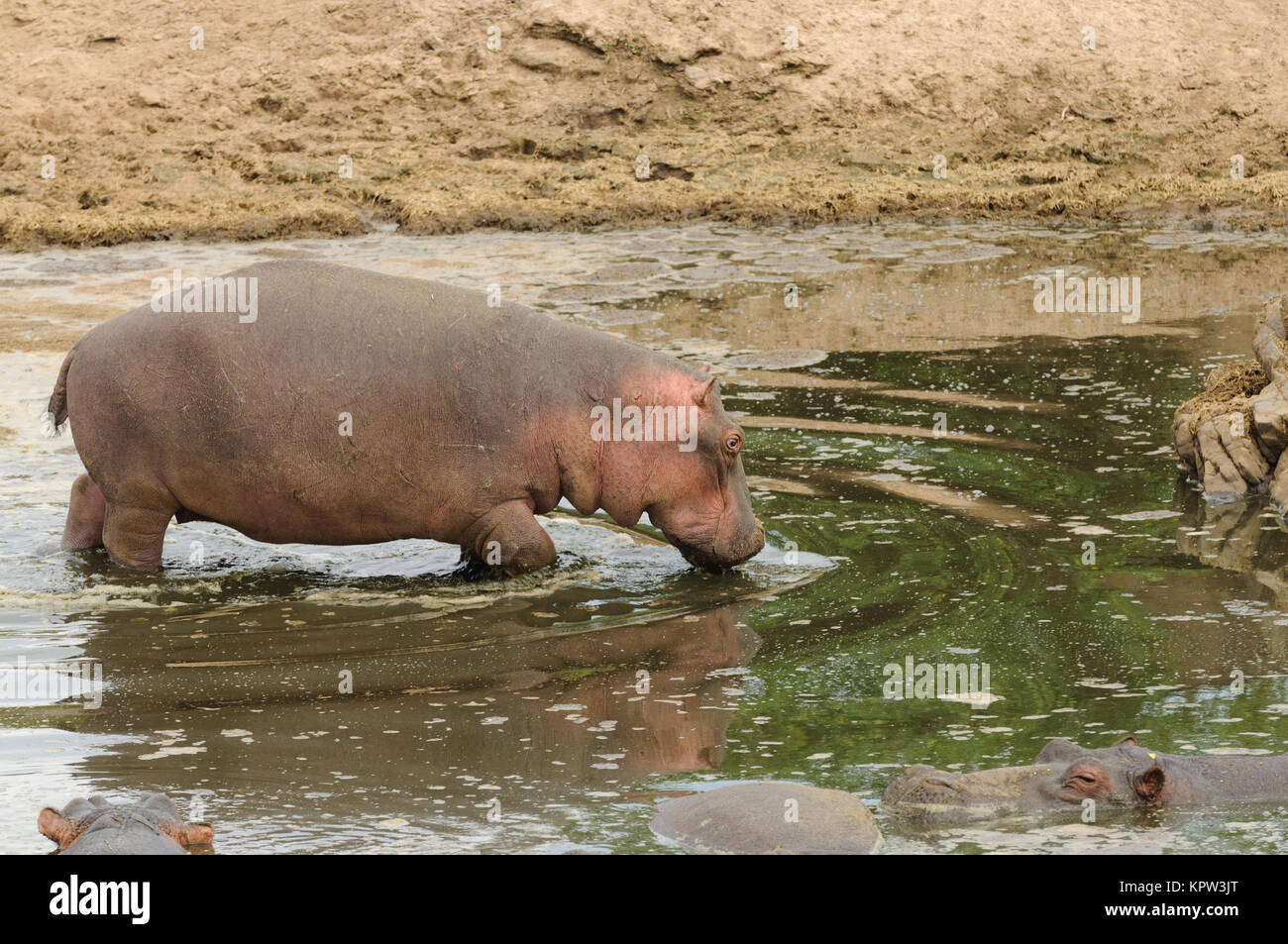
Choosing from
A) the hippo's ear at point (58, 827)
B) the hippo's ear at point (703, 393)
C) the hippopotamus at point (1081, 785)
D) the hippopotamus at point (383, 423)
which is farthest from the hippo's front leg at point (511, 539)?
the hippo's ear at point (58, 827)

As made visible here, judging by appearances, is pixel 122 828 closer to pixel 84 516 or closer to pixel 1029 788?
pixel 1029 788

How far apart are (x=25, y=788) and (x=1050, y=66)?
15123 millimetres

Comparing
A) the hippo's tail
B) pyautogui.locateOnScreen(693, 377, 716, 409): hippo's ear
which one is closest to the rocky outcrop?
pyautogui.locateOnScreen(693, 377, 716, 409): hippo's ear

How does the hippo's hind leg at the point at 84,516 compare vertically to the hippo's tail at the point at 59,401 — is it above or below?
below

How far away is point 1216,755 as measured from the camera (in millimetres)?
5031

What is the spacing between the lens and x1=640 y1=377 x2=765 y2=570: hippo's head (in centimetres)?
712

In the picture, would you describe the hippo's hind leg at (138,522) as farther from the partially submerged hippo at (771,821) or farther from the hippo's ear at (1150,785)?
the hippo's ear at (1150,785)

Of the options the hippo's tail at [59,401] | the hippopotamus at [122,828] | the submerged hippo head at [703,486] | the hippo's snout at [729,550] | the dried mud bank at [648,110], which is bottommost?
the hippopotamus at [122,828]

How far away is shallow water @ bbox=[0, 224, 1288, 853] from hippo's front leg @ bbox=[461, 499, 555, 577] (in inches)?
5.0

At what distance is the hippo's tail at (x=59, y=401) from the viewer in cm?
721

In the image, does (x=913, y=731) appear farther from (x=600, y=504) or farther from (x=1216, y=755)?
(x=600, y=504)

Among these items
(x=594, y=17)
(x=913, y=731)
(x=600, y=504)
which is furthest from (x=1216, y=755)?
(x=594, y=17)

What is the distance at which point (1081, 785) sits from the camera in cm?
470

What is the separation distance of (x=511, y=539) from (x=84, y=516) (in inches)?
72.8
